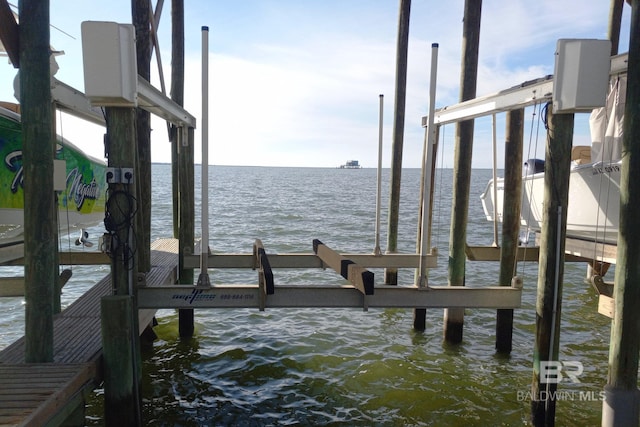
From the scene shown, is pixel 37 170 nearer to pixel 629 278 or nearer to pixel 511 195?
pixel 629 278

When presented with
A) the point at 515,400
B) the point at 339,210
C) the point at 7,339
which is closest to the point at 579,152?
the point at 515,400

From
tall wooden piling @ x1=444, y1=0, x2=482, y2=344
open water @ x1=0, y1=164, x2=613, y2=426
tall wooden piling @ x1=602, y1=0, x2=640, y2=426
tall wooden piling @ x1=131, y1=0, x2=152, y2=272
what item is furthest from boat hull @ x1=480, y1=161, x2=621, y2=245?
tall wooden piling @ x1=131, y1=0, x2=152, y2=272

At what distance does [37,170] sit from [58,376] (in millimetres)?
1815

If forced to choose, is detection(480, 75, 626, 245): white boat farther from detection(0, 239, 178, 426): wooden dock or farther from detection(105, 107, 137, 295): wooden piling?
detection(0, 239, 178, 426): wooden dock

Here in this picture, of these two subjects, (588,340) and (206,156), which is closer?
(206,156)

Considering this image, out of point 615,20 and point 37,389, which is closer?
point 37,389

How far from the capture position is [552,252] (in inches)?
195

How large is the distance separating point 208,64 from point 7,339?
6573mm

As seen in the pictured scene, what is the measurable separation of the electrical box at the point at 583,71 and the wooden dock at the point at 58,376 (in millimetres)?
5082

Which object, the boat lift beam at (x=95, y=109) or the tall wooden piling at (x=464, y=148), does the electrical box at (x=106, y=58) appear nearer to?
the boat lift beam at (x=95, y=109)

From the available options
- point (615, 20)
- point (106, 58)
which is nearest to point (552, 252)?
point (106, 58)

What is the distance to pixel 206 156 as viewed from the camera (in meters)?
5.30

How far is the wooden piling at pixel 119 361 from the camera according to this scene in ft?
15.4

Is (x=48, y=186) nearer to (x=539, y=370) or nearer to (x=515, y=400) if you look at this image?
(x=539, y=370)
